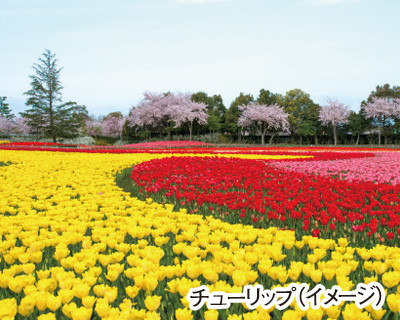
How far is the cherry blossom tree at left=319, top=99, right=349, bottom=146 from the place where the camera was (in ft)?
173

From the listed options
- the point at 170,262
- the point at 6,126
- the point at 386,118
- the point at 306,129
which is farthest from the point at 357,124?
the point at 6,126

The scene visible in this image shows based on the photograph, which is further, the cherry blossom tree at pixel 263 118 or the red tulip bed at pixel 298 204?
the cherry blossom tree at pixel 263 118

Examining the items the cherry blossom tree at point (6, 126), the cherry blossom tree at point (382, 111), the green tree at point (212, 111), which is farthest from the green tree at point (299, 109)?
the cherry blossom tree at point (6, 126)

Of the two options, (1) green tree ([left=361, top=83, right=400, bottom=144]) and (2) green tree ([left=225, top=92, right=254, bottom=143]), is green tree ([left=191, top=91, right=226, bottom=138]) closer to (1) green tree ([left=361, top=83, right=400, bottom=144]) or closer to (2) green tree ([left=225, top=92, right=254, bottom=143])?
(2) green tree ([left=225, top=92, right=254, bottom=143])

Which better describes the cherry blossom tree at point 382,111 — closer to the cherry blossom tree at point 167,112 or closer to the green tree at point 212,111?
the green tree at point 212,111

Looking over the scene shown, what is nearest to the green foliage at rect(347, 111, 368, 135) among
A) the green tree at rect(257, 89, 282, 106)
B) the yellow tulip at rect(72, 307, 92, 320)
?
the green tree at rect(257, 89, 282, 106)

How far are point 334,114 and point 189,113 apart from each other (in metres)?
22.7

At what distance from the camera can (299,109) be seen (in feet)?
187

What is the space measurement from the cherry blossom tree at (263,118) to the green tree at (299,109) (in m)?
3.17

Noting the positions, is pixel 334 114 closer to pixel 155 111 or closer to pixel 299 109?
pixel 299 109

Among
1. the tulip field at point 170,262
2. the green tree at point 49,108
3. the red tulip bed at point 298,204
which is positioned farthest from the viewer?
the green tree at point 49,108

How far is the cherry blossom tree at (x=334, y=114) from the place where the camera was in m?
52.8

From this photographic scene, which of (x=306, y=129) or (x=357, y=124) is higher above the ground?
(x=357, y=124)

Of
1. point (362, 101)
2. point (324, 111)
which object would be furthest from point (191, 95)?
point (362, 101)
